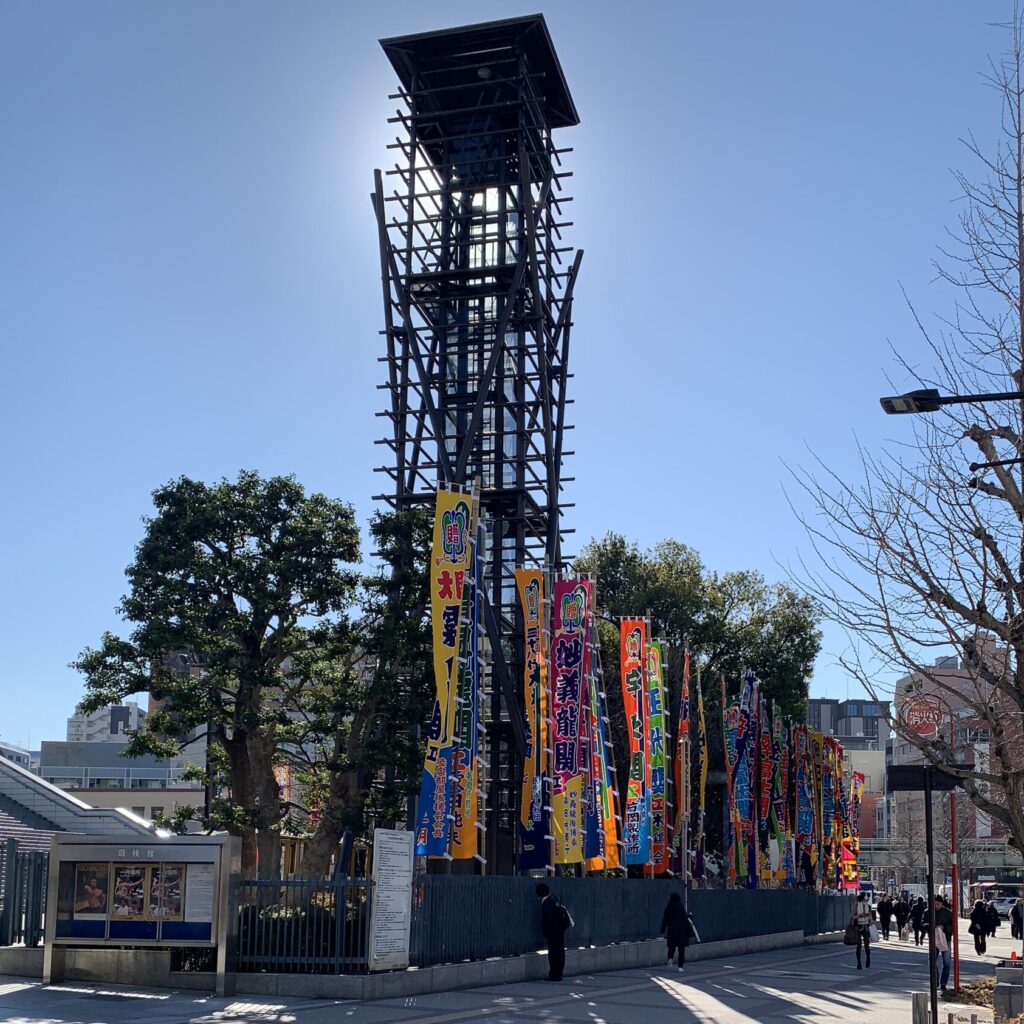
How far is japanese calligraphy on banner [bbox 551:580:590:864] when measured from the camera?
26344mm

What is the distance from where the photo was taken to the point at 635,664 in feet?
101

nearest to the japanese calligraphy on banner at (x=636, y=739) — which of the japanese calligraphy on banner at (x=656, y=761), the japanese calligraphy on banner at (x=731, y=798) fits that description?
the japanese calligraphy on banner at (x=656, y=761)

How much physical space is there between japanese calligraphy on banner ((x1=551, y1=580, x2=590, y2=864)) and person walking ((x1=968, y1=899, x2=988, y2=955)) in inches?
901

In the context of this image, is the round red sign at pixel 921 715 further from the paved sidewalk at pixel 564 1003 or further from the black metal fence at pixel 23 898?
the black metal fence at pixel 23 898

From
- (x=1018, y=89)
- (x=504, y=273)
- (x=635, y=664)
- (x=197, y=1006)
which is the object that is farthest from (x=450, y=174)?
(x=197, y=1006)

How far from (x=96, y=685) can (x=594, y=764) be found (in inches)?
402

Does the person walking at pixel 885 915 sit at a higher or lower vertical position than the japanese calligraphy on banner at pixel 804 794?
lower

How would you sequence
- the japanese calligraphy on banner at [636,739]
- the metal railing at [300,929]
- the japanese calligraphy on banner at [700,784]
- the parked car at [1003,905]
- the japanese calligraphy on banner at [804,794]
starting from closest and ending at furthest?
1. the metal railing at [300,929]
2. the japanese calligraphy on banner at [636,739]
3. the japanese calligraphy on banner at [700,784]
4. the japanese calligraphy on banner at [804,794]
5. the parked car at [1003,905]

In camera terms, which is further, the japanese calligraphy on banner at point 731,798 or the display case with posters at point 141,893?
the japanese calligraphy on banner at point 731,798

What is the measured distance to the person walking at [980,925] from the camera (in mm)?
43531

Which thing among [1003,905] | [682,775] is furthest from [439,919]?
[1003,905]

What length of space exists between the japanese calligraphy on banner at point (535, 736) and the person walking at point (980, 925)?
23205mm

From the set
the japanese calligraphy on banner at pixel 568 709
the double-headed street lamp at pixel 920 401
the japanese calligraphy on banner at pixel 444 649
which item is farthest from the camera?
the japanese calligraphy on banner at pixel 568 709

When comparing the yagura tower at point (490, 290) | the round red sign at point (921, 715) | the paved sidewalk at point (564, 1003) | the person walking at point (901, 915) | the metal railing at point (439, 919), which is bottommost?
the person walking at point (901, 915)
